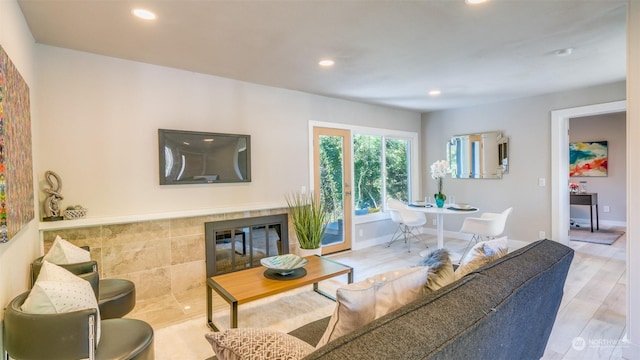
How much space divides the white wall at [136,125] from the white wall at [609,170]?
22.5 feet

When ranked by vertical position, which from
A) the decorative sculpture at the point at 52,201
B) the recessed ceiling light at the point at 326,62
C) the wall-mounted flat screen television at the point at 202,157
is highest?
the recessed ceiling light at the point at 326,62

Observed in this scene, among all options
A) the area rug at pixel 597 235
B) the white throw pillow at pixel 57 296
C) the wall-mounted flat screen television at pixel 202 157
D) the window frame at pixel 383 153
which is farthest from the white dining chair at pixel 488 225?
the white throw pillow at pixel 57 296

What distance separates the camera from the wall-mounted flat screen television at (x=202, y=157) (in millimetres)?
3314

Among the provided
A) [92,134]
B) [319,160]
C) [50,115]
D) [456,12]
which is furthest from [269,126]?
[456,12]

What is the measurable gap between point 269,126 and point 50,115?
87.0 inches

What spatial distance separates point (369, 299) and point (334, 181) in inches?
149

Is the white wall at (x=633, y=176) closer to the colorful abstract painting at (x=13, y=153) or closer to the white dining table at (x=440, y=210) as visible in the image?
the white dining table at (x=440, y=210)

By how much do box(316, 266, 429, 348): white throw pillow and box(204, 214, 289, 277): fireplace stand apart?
268 cm

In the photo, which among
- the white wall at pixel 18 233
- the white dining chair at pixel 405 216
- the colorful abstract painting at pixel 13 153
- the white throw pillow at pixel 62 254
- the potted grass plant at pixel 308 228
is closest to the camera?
the colorful abstract painting at pixel 13 153

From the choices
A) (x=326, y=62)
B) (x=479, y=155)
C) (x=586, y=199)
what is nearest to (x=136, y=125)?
(x=326, y=62)

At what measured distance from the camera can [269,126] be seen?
13.6ft

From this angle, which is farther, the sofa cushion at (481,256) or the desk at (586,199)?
the desk at (586,199)

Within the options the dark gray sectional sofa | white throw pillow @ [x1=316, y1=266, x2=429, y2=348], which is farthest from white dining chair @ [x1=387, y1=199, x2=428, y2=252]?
white throw pillow @ [x1=316, y1=266, x2=429, y2=348]

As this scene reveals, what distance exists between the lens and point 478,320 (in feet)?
3.23
